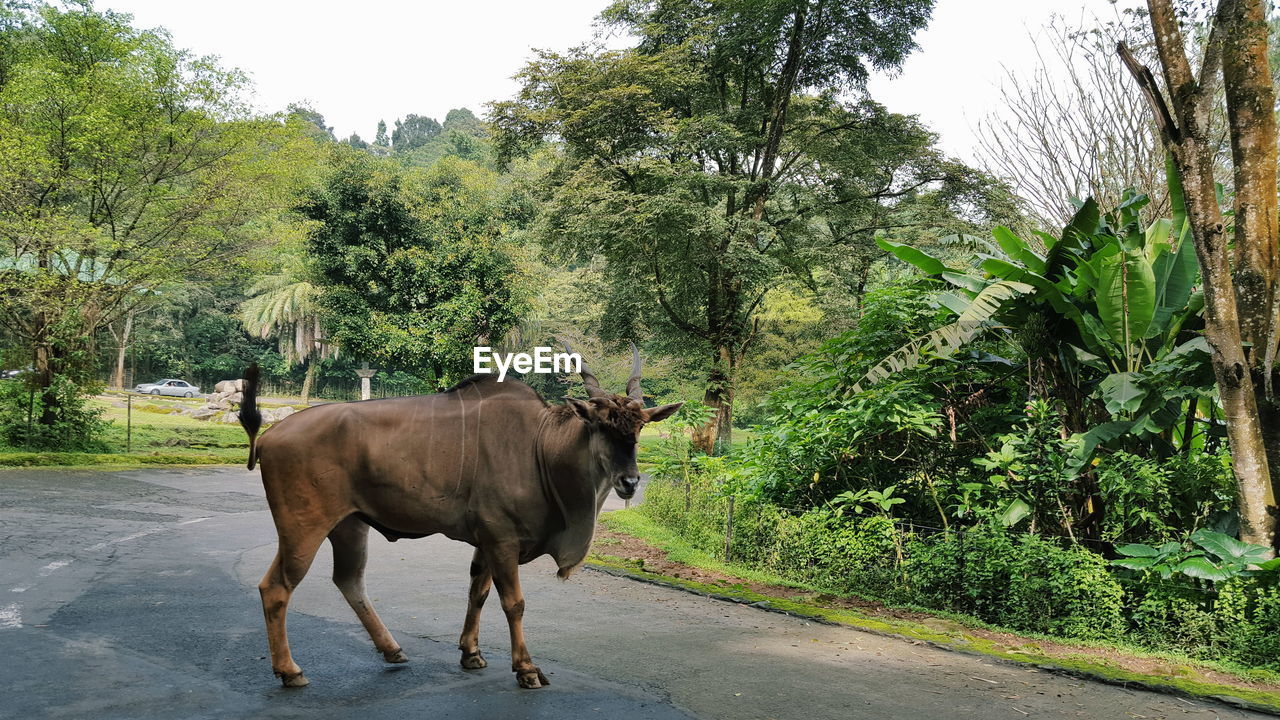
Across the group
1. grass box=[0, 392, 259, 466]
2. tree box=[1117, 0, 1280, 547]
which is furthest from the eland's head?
grass box=[0, 392, 259, 466]

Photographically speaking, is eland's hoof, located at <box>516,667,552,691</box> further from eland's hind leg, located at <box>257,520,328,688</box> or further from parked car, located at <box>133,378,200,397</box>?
parked car, located at <box>133,378,200,397</box>

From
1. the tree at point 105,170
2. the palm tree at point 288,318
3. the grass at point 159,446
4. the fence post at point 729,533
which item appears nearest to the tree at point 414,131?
the palm tree at point 288,318

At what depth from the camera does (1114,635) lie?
689cm

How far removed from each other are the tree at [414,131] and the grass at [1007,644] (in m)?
91.6

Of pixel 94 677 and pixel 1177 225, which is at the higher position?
pixel 1177 225

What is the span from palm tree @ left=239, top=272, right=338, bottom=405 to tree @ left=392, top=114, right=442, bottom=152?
44.6m

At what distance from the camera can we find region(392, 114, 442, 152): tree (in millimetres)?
94938

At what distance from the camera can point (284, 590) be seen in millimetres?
5414

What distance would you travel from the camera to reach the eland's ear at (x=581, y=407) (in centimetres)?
527

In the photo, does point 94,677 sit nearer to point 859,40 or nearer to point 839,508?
point 839,508

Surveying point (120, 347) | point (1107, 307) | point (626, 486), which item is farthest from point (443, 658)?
point (120, 347)

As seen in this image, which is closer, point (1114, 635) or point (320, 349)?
point (1114, 635)

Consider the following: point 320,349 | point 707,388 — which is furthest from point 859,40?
point 320,349

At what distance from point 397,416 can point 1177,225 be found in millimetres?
7055
